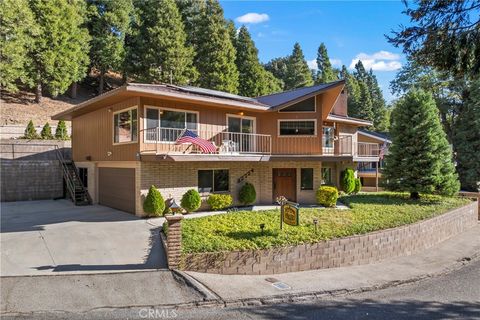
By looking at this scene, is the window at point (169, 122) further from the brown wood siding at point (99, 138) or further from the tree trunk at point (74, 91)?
the tree trunk at point (74, 91)

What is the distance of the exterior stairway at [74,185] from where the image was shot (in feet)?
57.6

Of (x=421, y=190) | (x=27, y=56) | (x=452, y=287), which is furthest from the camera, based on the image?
(x=27, y=56)

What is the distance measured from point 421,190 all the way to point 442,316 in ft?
38.7

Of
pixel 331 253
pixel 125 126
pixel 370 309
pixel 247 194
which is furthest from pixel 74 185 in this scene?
pixel 370 309

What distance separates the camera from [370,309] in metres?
7.41

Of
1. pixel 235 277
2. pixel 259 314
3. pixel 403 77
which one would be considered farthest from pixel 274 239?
pixel 403 77

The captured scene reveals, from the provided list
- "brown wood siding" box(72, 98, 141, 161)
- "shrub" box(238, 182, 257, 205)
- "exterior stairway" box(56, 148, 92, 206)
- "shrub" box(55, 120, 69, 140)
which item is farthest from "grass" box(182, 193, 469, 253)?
"shrub" box(55, 120, 69, 140)

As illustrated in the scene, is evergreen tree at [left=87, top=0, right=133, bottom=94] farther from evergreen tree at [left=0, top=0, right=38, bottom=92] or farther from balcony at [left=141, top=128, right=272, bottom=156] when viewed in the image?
balcony at [left=141, top=128, right=272, bottom=156]

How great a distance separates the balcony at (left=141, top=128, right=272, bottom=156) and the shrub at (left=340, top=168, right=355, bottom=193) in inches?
239

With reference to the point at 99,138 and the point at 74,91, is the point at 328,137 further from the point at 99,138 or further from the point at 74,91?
the point at 74,91

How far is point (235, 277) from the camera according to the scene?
866cm

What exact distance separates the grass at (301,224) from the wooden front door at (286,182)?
2909mm

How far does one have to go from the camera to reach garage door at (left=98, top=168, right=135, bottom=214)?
14359 millimetres

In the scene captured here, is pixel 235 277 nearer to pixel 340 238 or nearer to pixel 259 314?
pixel 259 314
